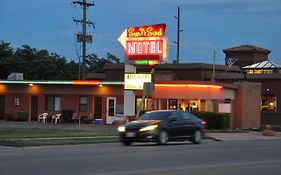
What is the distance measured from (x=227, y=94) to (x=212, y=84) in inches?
118

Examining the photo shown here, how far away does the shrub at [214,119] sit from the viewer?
139 feet

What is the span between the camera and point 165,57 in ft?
131

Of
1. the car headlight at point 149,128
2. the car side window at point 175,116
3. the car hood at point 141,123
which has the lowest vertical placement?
the car headlight at point 149,128

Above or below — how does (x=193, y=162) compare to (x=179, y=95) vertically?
below

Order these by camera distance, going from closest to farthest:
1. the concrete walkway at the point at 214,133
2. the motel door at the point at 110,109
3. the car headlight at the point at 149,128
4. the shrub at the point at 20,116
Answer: the car headlight at the point at 149,128, the concrete walkway at the point at 214,133, the motel door at the point at 110,109, the shrub at the point at 20,116

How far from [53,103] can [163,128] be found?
25316mm

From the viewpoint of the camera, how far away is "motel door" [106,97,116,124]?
46.9 metres

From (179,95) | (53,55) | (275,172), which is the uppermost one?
(53,55)

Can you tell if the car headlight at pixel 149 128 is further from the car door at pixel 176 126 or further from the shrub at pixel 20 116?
the shrub at pixel 20 116

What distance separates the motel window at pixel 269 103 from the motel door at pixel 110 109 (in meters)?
17.9

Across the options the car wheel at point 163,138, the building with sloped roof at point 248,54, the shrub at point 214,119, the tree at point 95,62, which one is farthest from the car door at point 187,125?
the tree at point 95,62

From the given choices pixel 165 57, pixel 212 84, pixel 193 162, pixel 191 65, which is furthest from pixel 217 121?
pixel 193 162

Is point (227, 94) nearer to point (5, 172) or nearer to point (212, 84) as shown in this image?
point (212, 84)

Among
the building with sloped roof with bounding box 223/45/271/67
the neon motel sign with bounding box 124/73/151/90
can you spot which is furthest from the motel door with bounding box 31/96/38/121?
the building with sloped roof with bounding box 223/45/271/67
